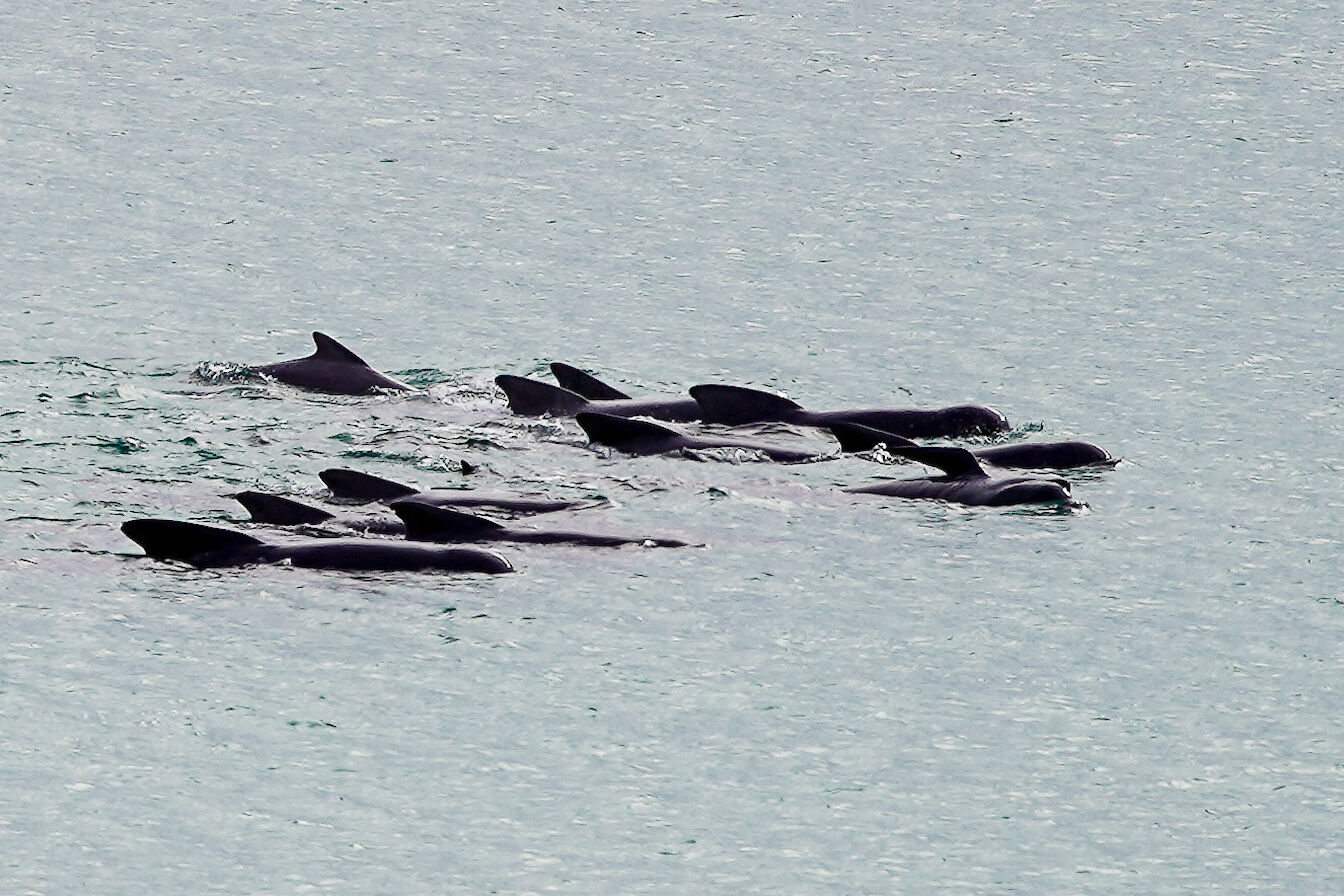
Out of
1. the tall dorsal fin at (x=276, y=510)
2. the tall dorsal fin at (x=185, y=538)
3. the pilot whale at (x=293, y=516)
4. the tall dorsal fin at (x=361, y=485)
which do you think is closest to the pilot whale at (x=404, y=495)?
the tall dorsal fin at (x=361, y=485)

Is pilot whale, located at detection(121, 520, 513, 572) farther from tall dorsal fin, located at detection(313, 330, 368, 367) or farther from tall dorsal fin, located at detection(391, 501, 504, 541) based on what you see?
tall dorsal fin, located at detection(313, 330, 368, 367)

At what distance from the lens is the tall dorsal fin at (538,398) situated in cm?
1889

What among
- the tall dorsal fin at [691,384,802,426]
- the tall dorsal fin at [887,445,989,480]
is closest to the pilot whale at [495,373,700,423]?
the tall dorsal fin at [691,384,802,426]

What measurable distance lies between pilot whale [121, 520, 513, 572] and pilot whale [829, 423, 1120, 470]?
12.9ft

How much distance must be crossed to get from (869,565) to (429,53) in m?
18.2

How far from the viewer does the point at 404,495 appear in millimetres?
16109

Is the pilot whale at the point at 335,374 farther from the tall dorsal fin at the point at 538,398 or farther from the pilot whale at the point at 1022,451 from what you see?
the pilot whale at the point at 1022,451

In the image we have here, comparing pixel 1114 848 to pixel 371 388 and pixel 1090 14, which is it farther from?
pixel 1090 14

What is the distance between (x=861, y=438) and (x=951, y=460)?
3.89ft

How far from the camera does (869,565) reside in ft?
49.5

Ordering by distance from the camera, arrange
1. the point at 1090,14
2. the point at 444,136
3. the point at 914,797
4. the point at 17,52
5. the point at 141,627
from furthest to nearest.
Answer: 1. the point at 1090,14
2. the point at 17,52
3. the point at 444,136
4. the point at 141,627
5. the point at 914,797

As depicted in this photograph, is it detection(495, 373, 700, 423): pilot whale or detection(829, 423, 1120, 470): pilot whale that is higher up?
detection(829, 423, 1120, 470): pilot whale

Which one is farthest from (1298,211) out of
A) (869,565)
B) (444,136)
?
(869,565)

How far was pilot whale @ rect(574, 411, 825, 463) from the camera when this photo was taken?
1762cm
